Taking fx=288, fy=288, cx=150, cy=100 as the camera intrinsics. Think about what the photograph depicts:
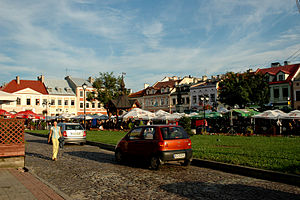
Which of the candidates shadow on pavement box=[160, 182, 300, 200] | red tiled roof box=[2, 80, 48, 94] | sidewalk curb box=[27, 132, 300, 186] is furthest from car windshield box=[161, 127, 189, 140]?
red tiled roof box=[2, 80, 48, 94]

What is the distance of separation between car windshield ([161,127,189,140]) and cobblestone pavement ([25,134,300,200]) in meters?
1.16

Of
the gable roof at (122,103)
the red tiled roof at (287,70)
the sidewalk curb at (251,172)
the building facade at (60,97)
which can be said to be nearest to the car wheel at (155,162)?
the sidewalk curb at (251,172)

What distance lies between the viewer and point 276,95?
49.8m

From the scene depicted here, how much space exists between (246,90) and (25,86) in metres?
56.3

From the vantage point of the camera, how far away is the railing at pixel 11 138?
10.4 metres

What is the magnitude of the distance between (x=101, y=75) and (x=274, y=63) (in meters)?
33.6

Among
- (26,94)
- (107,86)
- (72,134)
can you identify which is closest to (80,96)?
(26,94)

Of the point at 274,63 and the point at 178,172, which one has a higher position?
the point at 274,63

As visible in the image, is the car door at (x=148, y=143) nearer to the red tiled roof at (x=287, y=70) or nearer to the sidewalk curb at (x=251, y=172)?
the sidewalk curb at (x=251, y=172)

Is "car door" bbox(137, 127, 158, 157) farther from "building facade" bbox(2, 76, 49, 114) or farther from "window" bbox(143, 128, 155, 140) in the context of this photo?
"building facade" bbox(2, 76, 49, 114)

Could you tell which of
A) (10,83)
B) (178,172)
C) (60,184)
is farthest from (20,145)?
(10,83)

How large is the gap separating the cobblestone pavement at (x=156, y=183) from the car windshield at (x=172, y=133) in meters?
1.16

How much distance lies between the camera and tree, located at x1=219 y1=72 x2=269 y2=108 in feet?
140

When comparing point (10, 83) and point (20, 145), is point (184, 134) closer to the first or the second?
point (20, 145)
